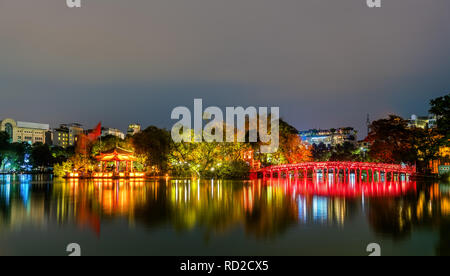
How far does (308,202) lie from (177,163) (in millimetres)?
29417

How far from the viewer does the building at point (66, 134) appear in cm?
14625

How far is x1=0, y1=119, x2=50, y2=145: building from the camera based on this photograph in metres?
122

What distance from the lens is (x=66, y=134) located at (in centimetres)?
15112

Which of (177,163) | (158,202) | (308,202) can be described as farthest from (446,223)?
(177,163)

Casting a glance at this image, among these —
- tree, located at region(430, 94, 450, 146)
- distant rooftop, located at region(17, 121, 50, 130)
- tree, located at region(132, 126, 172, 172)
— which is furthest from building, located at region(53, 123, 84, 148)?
tree, located at region(430, 94, 450, 146)

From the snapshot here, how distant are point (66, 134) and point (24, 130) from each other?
69.9 feet

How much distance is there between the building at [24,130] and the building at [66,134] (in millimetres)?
4983

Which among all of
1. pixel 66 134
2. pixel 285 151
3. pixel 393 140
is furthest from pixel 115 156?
pixel 66 134

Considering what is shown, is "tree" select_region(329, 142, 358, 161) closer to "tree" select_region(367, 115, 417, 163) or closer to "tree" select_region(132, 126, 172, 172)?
"tree" select_region(367, 115, 417, 163)

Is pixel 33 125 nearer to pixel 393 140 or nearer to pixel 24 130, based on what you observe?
pixel 24 130

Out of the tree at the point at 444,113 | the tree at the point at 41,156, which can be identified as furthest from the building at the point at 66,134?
the tree at the point at 444,113

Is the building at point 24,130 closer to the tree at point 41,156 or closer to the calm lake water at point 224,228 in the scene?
the tree at point 41,156

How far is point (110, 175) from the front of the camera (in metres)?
43.1
